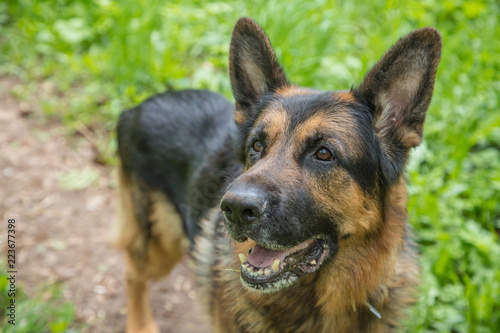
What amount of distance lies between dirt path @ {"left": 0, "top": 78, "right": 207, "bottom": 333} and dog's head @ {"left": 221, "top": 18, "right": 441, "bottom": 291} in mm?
2111

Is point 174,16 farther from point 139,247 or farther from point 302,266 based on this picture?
point 302,266

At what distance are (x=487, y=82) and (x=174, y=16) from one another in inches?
167

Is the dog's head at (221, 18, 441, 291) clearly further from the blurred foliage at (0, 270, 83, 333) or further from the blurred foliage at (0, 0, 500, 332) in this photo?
the blurred foliage at (0, 270, 83, 333)

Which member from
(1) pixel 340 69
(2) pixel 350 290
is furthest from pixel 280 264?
(1) pixel 340 69

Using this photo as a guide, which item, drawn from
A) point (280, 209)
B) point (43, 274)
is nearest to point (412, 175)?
point (280, 209)

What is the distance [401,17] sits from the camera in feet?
20.3

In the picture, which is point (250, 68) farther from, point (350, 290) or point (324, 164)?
point (350, 290)

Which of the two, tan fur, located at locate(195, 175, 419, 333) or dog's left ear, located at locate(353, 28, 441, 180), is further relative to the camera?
tan fur, located at locate(195, 175, 419, 333)

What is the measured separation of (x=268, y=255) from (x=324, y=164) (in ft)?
1.99

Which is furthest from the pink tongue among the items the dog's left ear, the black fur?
the black fur

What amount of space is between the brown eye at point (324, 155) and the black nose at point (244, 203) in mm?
475

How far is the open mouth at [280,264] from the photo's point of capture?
2.42 metres

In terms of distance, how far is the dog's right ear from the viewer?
9.47 feet

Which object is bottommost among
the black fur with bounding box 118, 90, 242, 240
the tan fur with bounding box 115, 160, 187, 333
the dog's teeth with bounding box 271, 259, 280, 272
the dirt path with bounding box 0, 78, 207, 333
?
the dirt path with bounding box 0, 78, 207, 333
